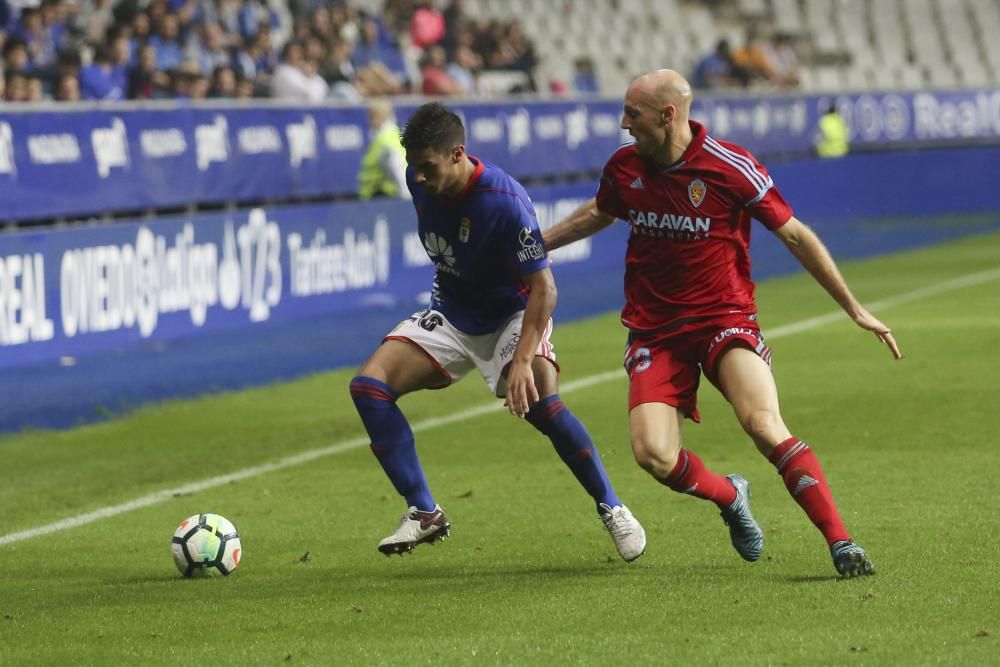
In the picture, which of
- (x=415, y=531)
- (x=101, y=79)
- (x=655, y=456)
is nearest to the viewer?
(x=655, y=456)

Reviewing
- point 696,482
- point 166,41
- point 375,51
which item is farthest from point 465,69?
point 696,482

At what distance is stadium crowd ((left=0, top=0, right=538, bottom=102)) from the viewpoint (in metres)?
17.1

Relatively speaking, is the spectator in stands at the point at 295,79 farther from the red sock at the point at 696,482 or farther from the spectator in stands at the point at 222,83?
the red sock at the point at 696,482

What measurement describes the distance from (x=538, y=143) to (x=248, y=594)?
1590 cm

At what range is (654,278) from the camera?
271 inches

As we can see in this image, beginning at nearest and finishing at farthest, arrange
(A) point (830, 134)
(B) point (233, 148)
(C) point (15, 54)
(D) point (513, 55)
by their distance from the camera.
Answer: (C) point (15, 54), (B) point (233, 148), (D) point (513, 55), (A) point (830, 134)

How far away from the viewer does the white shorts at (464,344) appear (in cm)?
736

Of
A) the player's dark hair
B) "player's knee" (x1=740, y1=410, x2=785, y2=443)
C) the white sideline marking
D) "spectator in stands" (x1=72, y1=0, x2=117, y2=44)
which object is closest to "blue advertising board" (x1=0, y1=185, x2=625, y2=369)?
"spectator in stands" (x1=72, y1=0, x2=117, y2=44)

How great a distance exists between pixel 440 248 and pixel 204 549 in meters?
1.51

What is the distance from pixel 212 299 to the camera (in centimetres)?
1606

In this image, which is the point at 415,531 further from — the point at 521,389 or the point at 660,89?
the point at 660,89

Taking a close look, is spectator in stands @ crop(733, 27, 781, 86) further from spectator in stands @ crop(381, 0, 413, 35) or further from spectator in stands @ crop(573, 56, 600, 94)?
spectator in stands @ crop(381, 0, 413, 35)

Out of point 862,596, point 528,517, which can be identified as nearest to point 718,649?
point 862,596

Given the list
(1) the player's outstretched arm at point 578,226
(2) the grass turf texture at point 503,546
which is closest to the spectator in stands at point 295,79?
(2) the grass turf texture at point 503,546
